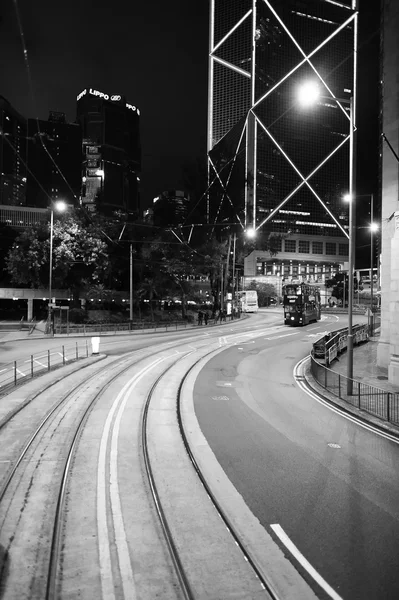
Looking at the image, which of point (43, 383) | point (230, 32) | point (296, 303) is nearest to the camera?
point (43, 383)

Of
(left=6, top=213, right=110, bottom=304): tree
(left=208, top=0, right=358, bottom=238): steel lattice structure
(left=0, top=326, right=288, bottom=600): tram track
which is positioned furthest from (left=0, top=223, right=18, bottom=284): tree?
(left=208, top=0, right=358, bottom=238): steel lattice structure

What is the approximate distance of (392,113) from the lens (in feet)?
61.3

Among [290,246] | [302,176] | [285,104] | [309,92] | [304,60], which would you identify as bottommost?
[309,92]

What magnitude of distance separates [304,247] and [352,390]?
162 meters

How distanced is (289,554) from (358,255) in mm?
192725

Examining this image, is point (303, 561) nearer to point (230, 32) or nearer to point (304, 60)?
point (304, 60)

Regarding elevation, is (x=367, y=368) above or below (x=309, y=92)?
below

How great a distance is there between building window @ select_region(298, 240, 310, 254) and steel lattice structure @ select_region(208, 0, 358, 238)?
15.5 feet

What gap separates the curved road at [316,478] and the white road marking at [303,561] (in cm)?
2

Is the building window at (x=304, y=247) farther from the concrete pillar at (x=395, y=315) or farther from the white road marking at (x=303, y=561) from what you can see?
the white road marking at (x=303, y=561)

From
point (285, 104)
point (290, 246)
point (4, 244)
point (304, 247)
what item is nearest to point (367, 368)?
point (4, 244)

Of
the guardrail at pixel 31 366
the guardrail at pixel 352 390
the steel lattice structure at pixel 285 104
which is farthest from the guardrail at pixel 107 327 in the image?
the steel lattice structure at pixel 285 104

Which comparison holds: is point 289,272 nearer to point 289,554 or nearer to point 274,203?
point 274,203

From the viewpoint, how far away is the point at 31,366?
758 inches
